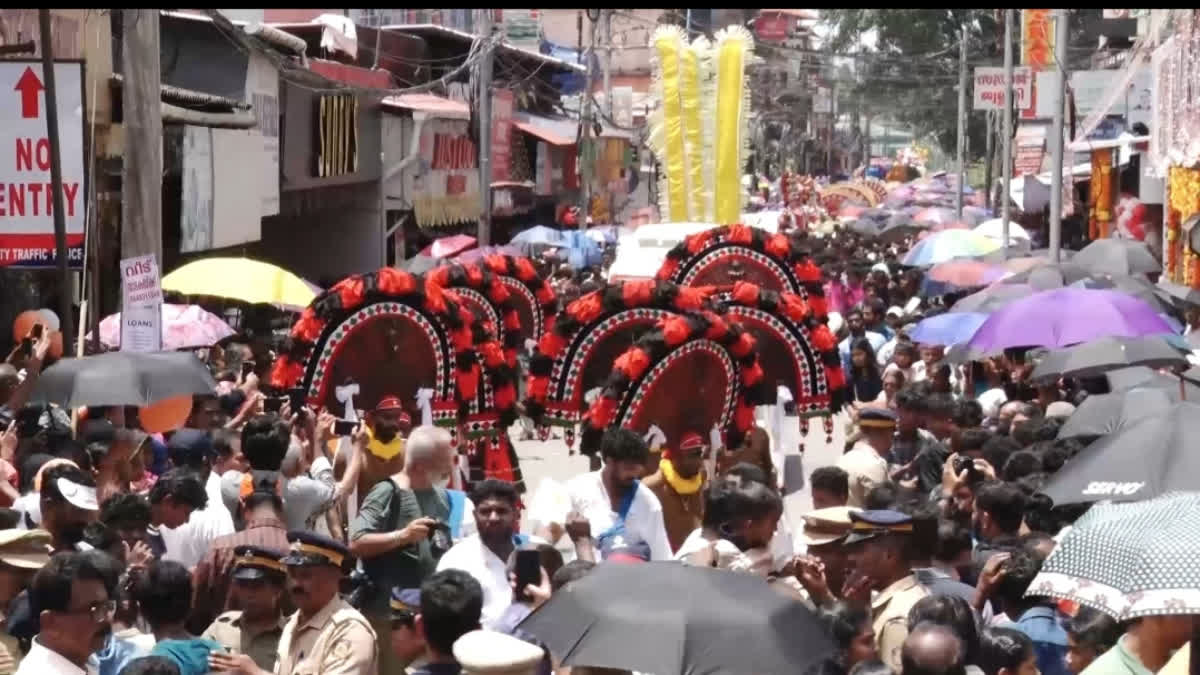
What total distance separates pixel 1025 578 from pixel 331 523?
12.4ft

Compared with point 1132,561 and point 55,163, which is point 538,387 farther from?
point 1132,561

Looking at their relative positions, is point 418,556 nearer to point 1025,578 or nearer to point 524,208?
A: point 1025,578

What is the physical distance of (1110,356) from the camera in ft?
40.6

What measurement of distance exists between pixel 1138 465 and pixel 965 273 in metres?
16.2

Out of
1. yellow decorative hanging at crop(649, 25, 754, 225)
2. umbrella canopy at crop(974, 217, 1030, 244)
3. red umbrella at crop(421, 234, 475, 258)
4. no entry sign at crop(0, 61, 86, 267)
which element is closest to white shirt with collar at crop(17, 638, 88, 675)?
no entry sign at crop(0, 61, 86, 267)

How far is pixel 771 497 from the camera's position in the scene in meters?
7.86

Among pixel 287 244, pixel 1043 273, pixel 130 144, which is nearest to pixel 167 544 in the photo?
pixel 130 144

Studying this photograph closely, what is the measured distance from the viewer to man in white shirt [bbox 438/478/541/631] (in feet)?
25.4

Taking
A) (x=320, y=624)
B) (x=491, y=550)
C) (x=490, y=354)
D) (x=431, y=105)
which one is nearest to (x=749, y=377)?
(x=490, y=354)

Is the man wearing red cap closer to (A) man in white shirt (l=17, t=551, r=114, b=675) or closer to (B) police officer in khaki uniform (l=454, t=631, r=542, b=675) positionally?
(A) man in white shirt (l=17, t=551, r=114, b=675)

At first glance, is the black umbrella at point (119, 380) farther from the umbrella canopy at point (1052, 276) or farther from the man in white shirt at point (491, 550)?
the umbrella canopy at point (1052, 276)

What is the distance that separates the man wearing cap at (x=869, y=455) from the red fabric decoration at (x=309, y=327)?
3015 mm

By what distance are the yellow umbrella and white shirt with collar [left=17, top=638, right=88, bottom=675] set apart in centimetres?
957

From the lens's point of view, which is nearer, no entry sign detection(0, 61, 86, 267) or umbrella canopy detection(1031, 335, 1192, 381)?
umbrella canopy detection(1031, 335, 1192, 381)
